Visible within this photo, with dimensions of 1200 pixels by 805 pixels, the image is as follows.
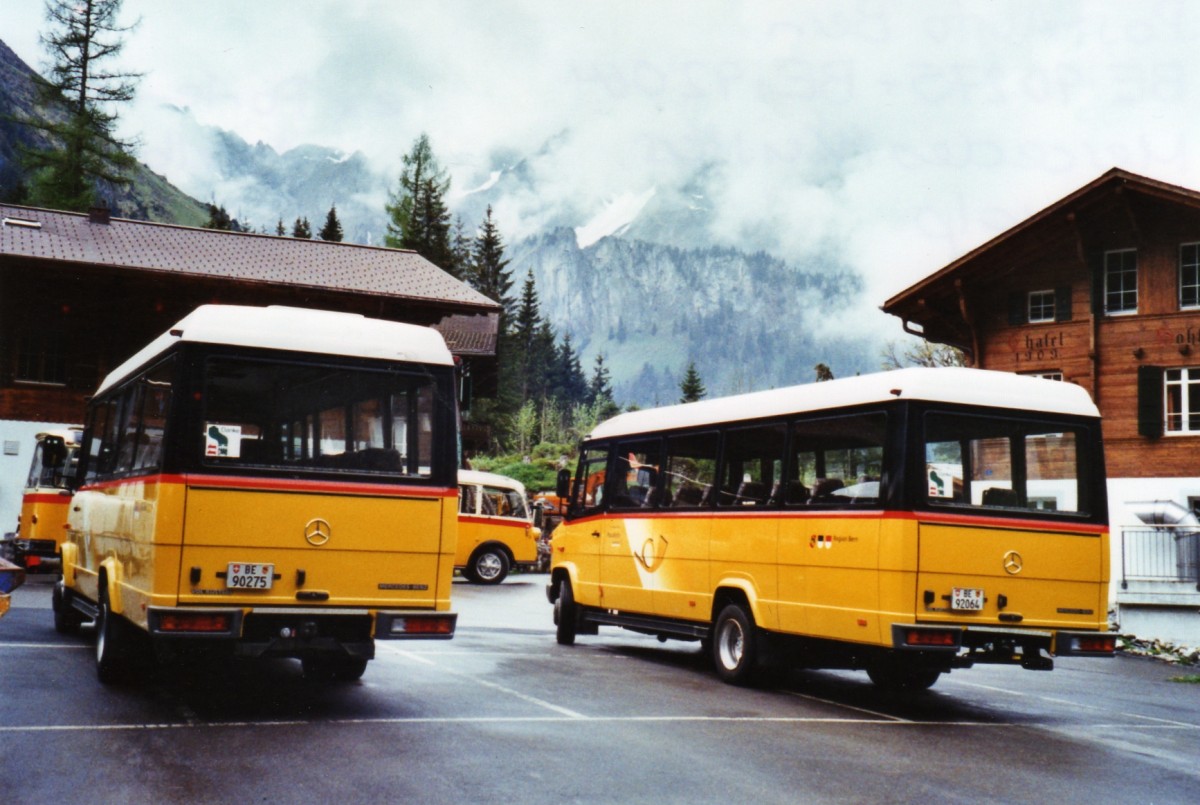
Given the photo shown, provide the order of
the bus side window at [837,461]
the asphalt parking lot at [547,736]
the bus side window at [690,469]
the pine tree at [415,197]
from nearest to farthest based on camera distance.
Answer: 1. the asphalt parking lot at [547,736]
2. the bus side window at [837,461]
3. the bus side window at [690,469]
4. the pine tree at [415,197]

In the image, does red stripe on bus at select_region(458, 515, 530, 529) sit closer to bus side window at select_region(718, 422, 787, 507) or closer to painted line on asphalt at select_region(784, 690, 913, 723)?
bus side window at select_region(718, 422, 787, 507)

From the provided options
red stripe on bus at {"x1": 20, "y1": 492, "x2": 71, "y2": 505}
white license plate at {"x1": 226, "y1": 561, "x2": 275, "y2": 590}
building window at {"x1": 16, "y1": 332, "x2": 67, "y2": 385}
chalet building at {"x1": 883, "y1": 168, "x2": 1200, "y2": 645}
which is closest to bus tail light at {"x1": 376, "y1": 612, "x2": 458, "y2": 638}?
white license plate at {"x1": 226, "y1": 561, "x2": 275, "y2": 590}

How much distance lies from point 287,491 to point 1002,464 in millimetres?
5769

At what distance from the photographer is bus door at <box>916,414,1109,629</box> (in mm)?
9836

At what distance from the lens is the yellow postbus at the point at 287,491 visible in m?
8.16

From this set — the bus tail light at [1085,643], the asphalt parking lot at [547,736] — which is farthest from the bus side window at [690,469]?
the bus tail light at [1085,643]

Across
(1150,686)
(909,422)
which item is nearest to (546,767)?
(909,422)

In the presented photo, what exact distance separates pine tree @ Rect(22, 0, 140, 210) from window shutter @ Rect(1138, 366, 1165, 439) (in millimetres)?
46761

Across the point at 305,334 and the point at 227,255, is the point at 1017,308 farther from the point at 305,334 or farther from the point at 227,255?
the point at 305,334

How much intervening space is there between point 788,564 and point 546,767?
15.3ft

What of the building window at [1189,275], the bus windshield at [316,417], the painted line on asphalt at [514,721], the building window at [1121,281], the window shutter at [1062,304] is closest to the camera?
the painted line on asphalt at [514,721]

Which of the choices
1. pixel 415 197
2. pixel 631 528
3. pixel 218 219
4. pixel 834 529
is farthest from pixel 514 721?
pixel 218 219

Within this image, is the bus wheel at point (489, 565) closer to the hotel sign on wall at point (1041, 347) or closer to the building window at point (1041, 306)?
the hotel sign on wall at point (1041, 347)

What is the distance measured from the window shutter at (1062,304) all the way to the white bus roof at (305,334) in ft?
83.6
